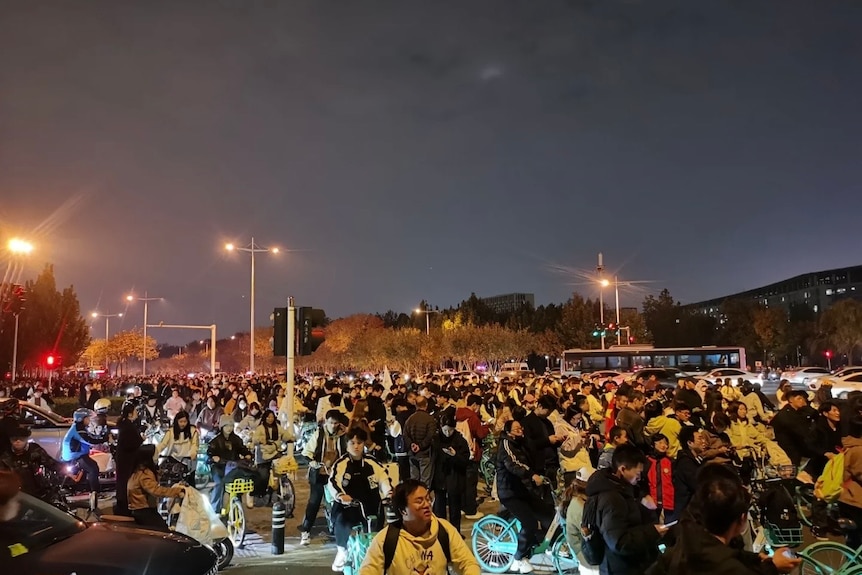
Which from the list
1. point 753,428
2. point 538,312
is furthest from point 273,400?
point 538,312

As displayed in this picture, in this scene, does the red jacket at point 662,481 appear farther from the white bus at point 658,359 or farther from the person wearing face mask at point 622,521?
the white bus at point 658,359

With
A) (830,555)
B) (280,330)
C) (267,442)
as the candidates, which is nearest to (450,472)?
(267,442)

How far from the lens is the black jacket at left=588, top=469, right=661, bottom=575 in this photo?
4414mm

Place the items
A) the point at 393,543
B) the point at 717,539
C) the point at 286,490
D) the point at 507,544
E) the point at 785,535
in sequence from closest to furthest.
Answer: the point at 717,539 → the point at 393,543 → the point at 785,535 → the point at 507,544 → the point at 286,490

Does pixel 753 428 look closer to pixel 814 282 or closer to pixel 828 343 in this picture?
pixel 828 343

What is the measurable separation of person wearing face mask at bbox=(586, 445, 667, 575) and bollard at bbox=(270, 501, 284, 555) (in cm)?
502

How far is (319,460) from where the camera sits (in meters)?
9.55

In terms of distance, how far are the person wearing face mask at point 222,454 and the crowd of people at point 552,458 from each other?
0.02 meters

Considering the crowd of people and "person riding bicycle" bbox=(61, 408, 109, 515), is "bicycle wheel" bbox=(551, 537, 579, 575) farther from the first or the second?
"person riding bicycle" bbox=(61, 408, 109, 515)

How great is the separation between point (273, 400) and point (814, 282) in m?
120

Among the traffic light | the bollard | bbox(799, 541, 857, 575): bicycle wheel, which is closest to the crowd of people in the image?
the bollard

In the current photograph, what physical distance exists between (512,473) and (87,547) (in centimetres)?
430

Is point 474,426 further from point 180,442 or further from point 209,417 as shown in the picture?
point 209,417

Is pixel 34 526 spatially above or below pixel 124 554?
above
